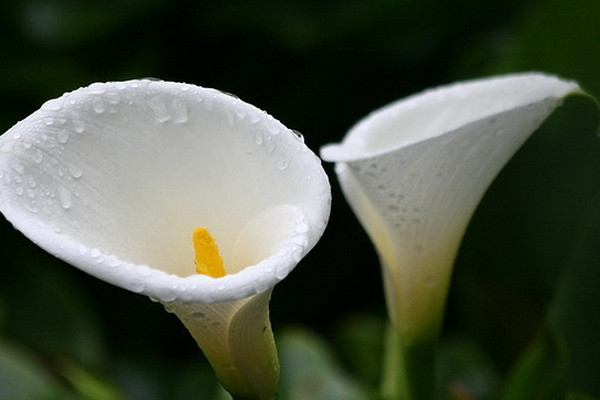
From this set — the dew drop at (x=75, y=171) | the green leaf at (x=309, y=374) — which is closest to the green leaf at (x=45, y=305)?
the green leaf at (x=309, y=374)

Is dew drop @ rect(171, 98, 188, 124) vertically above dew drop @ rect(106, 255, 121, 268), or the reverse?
dew drop @ rect(171, 98, 188, 124)

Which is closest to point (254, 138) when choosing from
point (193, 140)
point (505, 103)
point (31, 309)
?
point (193, 140)

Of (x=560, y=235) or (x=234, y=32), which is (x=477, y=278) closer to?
(x=560, y=235)

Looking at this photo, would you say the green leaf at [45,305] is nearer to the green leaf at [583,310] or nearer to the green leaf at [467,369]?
the green leaf at [467,369]

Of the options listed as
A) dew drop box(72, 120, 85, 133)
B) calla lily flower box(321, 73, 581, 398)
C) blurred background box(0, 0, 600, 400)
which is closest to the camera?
dew drop box(72, 120, 85, 133)

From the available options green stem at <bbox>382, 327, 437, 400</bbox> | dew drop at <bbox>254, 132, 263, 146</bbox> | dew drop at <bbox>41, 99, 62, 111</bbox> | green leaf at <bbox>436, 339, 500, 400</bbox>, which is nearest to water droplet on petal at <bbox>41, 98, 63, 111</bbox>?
dew drop at <bbox>41, 99, 62, 111</bbox>

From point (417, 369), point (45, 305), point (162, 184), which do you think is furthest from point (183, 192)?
point (45, 305)

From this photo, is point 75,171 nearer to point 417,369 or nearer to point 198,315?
point 198,315

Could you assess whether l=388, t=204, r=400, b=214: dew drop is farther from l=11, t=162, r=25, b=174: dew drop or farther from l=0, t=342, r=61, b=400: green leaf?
l=0, t=342, r=61, b=400: green leaf
